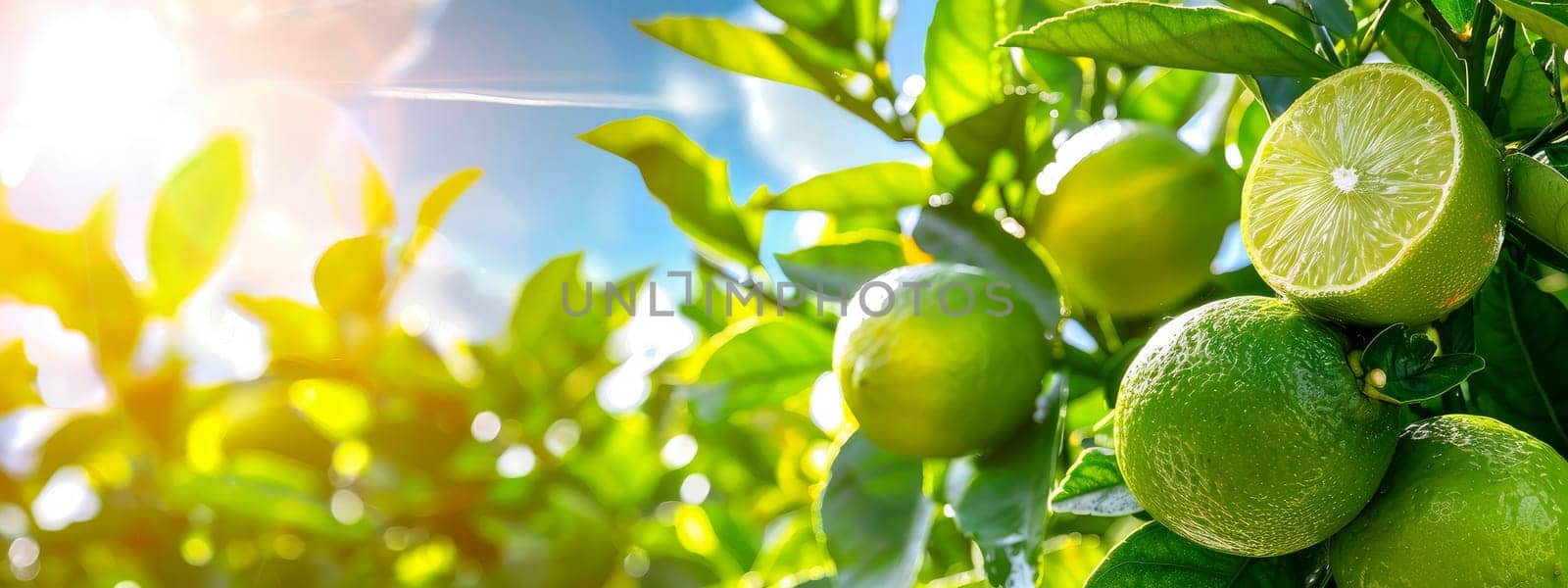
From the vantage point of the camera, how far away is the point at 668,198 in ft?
2.66

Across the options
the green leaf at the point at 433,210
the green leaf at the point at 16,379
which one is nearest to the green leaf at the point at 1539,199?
the green leaf at the point at 433,210

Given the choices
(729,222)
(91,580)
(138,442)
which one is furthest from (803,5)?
(91,580)

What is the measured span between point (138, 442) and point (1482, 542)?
112 cm

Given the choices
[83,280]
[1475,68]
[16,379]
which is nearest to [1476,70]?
[1475,68]

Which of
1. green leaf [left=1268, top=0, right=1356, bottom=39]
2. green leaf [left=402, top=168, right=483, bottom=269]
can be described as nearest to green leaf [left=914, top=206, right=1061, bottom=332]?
green leaf [left=1268, top=0, right=1356, bottom=39]

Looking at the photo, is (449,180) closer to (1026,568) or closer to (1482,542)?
(1026,568)

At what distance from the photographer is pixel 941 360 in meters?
0.61

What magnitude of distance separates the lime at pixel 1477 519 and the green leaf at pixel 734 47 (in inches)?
20.3

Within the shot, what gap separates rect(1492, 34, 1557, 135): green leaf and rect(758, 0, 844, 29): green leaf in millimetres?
441

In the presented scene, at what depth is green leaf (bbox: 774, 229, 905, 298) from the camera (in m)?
0.72

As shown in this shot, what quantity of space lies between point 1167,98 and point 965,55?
185 mm

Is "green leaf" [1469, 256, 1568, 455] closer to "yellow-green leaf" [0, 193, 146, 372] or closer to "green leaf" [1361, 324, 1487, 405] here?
"green leaf" [1361, 324, 1487, 405]

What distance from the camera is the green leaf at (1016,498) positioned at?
0.56 m

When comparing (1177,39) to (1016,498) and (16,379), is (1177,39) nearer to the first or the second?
(1016,498)
